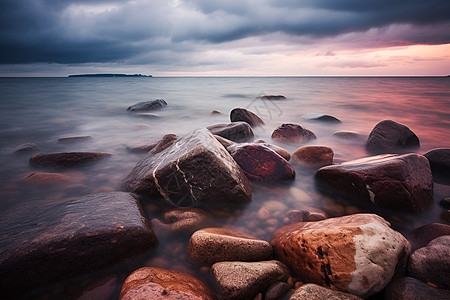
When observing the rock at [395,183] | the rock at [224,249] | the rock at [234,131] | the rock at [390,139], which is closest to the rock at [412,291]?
the rock at [224,249]

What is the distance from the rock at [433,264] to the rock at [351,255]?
0.08 metres

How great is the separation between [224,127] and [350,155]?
286 cm

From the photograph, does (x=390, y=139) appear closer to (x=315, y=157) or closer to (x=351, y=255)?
(x=315, y=157)

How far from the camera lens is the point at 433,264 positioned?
1.64 metres

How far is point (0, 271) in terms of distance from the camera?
1570 millimetres

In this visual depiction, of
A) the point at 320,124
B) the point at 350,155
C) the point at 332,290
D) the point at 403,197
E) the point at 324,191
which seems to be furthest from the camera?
the point at 320,124

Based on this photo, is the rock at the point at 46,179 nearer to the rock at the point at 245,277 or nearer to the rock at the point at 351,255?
the rock at the point at 245,277

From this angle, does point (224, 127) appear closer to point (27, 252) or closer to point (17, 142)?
point (27, 252)

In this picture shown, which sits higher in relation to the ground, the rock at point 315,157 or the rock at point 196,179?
the rock at point 196,179

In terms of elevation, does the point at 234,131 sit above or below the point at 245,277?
above

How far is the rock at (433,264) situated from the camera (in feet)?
5.20

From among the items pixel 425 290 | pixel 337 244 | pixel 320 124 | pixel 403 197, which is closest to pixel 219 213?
pixel 337 244

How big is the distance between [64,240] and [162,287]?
0.85 metres

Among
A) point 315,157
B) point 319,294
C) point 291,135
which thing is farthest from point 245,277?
point 291,135
